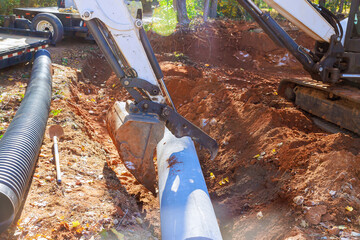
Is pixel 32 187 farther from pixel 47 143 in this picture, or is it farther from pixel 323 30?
pixel 323 30

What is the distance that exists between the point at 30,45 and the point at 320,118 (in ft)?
23.0

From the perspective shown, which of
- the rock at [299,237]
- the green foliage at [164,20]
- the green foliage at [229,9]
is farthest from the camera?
the green foliage at [229,9]

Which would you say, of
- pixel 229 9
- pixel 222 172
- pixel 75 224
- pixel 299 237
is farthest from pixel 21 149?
pixel 229 9

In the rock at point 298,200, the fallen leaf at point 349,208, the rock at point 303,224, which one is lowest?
the rock at point 303,224

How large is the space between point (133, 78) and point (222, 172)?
8.53ft

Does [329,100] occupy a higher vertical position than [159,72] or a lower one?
lower

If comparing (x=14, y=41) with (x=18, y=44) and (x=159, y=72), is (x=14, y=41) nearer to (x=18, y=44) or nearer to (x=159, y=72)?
(x=18, y=44)

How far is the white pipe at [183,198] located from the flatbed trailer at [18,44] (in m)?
5.12

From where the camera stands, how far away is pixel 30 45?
29.5 ft

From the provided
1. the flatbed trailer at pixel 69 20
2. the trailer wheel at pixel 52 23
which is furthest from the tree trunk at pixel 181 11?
the trailer wheel at pixel 52 23

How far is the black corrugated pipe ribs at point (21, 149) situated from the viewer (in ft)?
11.2

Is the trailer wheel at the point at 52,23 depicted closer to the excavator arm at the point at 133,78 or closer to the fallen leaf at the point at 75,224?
the excavator arm at the point at 133,78

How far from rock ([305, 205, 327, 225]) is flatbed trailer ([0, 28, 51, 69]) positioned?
699 cm

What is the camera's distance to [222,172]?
6098 mm
